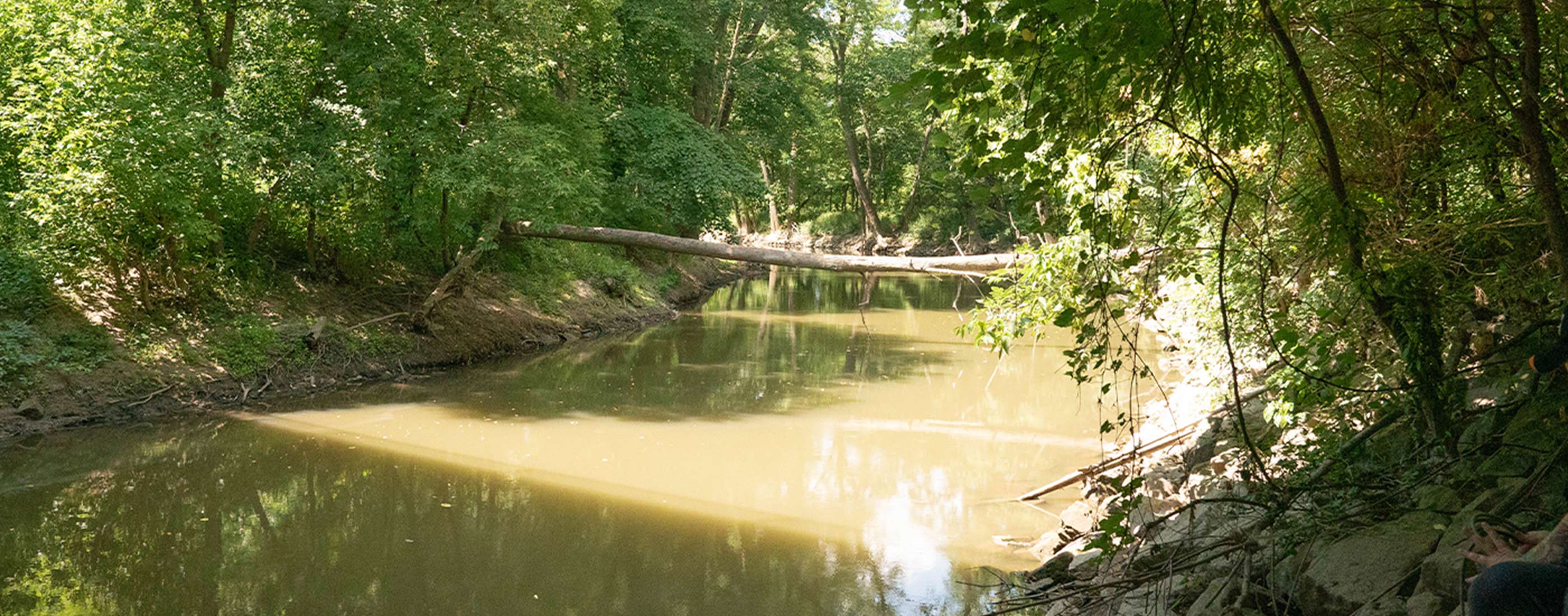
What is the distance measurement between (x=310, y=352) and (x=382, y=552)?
20.0ft

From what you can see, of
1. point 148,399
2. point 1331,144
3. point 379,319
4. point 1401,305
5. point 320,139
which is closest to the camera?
point 1331,144

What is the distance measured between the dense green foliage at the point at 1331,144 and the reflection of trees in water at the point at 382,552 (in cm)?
274

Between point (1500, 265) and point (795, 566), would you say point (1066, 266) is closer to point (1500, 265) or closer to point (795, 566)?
point (1500, 265)

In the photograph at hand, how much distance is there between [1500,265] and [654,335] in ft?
49.8

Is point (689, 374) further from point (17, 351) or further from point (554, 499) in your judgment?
point (17, 351)

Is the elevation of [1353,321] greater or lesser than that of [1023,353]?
greater

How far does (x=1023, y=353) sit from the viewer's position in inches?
657

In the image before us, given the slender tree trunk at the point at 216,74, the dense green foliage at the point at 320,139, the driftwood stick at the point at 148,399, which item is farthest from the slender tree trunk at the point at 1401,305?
the slender tree trunk at the point at 216,74

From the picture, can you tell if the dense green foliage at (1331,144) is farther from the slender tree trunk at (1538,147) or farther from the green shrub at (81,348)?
the green shrub at (81,348)

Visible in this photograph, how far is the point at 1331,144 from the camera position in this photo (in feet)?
12.2

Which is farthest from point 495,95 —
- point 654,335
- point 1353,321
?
point 1353,321

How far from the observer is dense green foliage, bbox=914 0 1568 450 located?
Result: 10.3ft

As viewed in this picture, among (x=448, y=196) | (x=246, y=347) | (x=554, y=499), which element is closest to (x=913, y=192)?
(x=448, y=196)

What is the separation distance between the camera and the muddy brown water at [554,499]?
242 inches
